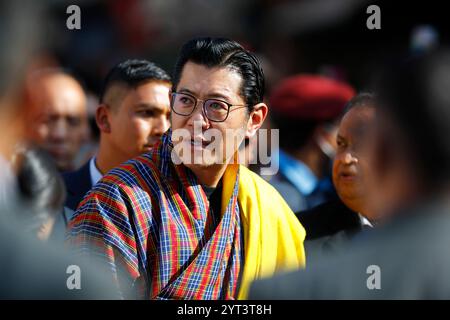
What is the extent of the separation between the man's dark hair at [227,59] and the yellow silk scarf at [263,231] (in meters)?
0.26

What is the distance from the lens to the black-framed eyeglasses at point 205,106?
2.45 meters

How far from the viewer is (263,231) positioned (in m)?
2.53

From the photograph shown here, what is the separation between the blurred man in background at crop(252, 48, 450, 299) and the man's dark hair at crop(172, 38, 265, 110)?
106cm

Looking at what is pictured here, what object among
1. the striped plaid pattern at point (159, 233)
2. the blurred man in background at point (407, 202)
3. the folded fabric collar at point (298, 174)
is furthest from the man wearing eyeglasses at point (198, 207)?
the folded fabric collar at point (298, 174)

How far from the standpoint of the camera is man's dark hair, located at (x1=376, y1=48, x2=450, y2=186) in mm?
1382

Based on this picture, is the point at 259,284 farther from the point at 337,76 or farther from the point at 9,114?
the point at 337,76

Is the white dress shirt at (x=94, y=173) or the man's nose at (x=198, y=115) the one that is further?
the white dress shirt at (x=94, y=173)

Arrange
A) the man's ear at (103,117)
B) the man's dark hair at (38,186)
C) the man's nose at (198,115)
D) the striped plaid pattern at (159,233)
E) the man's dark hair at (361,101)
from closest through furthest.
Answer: the striped plaid pattern at (159,233) → the man's nose at (198,115) → the man's dark hair at (38,186) → the man's dark hair at (361,101) → the man's ear at (103,117)

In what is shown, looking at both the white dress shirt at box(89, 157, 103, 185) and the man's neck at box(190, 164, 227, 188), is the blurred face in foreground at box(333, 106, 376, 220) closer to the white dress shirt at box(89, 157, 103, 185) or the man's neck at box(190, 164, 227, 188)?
the man's neck at box(190, 164, 227, 188)

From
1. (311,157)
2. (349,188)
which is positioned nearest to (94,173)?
(349,188)

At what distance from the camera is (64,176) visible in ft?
10.5

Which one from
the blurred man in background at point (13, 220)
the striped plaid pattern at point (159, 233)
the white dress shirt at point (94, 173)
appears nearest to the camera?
the blurred man in background at point (13, 220)

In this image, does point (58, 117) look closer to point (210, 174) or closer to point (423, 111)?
point (210, 174)

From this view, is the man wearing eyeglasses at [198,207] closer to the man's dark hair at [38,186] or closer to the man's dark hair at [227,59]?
the man's dark hair at [227,59]
